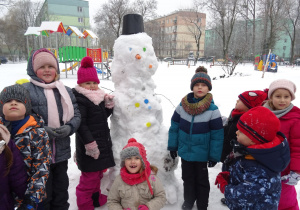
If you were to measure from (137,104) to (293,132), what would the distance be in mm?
1594

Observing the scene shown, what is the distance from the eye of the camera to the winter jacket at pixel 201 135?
2.21 m

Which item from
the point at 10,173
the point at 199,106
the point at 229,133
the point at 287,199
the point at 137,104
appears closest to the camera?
the point at 10,173

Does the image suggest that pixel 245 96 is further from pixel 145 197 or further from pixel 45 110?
pixel 45 110

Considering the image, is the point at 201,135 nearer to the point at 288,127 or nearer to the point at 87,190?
the point at 288,127

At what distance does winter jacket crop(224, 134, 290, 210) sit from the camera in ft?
4.72

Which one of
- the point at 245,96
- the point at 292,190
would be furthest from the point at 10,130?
the point at 292,190

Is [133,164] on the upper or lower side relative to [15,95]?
lower

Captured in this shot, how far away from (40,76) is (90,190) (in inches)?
54.7

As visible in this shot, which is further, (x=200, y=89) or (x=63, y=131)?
(x=200, y=89)

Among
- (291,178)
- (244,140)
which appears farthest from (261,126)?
(291,178)

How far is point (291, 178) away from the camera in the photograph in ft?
5.71

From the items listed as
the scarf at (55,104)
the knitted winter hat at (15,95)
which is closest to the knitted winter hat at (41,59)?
the scarf at (55,104)

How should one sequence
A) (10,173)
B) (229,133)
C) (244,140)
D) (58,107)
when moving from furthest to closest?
(229,133), (58,107), (244,140), (10,173)

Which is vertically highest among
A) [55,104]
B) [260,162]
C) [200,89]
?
[200,89]
